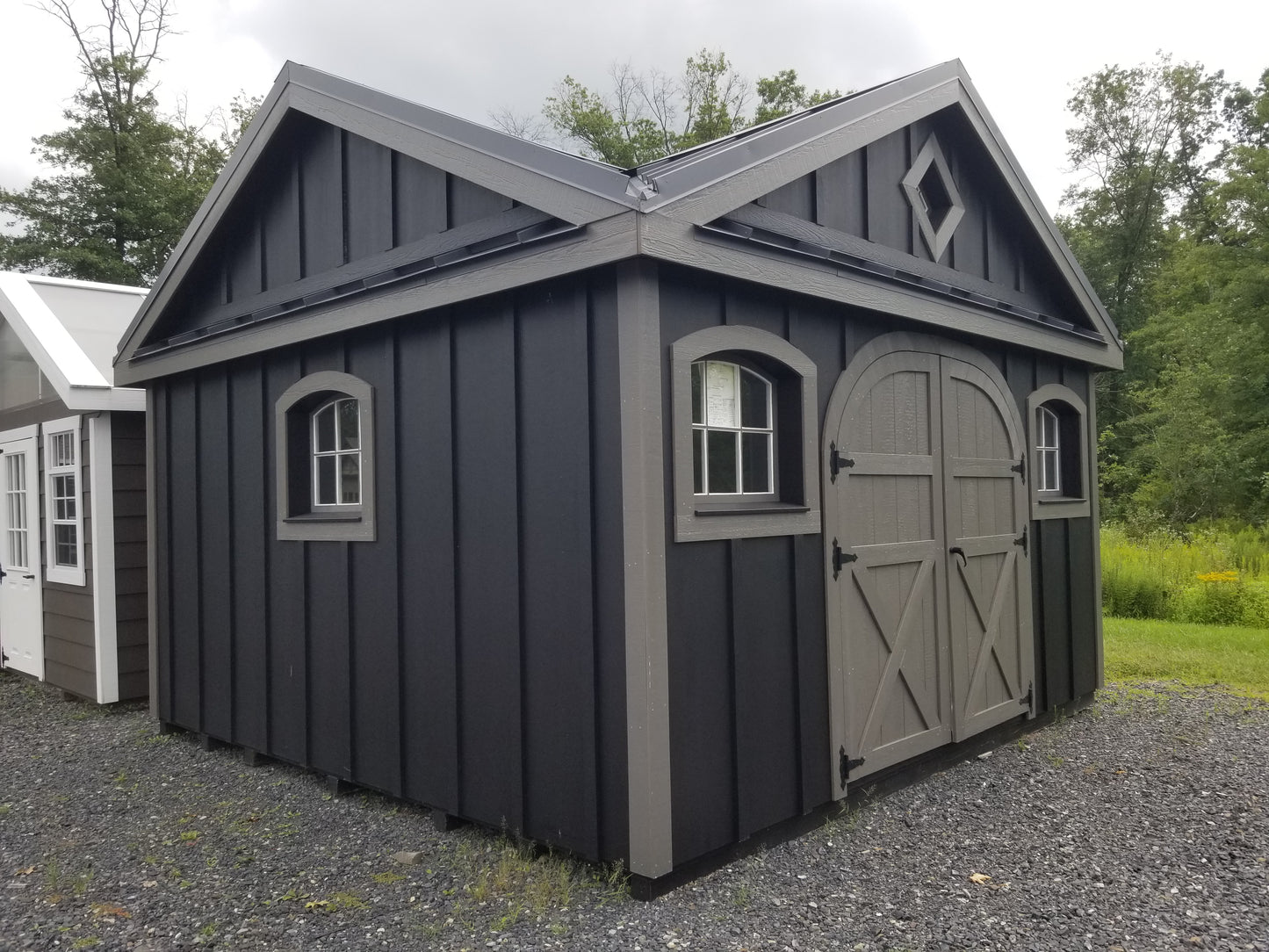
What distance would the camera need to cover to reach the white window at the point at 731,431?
439 centimetres

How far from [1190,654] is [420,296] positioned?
341 inches

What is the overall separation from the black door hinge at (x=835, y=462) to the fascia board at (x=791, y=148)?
4.38ft

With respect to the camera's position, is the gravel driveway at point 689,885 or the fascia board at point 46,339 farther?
the fascia board at point 46,339

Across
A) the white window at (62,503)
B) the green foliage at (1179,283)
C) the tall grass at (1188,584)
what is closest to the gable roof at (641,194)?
the white window at (62,503)

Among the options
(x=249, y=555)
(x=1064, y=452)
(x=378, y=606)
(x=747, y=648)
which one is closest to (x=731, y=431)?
(x=747, y=648)

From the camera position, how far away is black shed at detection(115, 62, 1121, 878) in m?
4.04

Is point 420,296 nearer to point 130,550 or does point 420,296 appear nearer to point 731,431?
point 731,431

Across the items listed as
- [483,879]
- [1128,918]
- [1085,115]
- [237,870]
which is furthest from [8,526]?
[1085,115]

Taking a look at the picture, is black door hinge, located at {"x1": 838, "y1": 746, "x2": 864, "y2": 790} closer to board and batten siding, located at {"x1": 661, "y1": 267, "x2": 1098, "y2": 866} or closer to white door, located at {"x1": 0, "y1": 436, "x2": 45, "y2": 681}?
board and batten siding, located at {"x1": 661, "y1": 267, "x2": 1098, "y2": 866}

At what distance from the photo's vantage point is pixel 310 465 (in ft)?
19.7

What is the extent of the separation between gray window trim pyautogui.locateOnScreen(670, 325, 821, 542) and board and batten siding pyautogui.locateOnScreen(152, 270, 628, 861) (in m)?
0.27

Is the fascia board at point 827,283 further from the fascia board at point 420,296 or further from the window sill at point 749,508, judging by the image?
the window sill at point 749,508

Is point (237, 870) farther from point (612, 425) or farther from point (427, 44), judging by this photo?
point (427, 44)

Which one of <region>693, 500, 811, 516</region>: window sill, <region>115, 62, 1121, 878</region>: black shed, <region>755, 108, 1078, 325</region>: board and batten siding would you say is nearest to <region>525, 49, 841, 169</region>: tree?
<region>755, 108, 1078, 325</region>: board and batten siding
